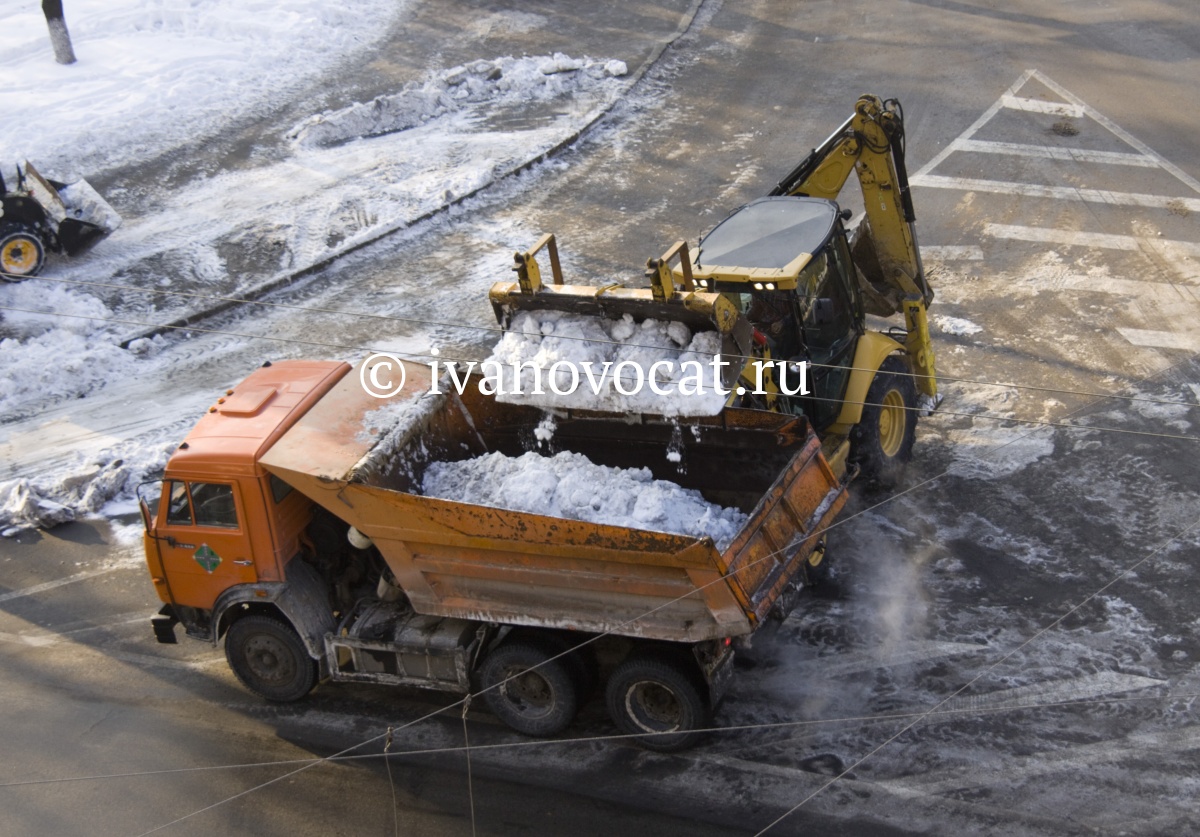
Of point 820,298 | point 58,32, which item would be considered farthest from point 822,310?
point 58,32

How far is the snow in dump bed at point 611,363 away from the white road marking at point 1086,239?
8.02 meters

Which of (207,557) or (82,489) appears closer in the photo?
(207,557)

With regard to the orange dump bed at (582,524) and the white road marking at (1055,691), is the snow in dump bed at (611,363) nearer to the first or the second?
the orange dump bed at (582,524)

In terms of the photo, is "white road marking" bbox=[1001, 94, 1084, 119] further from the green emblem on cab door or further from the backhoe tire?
the green emblem on cab door

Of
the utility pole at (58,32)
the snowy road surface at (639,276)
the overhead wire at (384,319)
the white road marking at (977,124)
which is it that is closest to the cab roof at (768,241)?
the overhead wire at (384,319)

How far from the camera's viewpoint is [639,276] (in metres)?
14.0

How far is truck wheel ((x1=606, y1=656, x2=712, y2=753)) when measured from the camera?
293 inches

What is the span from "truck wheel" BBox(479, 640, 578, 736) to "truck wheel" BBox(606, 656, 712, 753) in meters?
0.36

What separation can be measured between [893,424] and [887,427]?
105 mm

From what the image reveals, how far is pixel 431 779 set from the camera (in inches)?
312

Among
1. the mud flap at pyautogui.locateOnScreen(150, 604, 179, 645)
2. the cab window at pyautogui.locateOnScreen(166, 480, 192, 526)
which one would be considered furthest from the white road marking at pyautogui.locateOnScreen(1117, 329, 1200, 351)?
the mud flap at pyautogui.locateOnScreen(150, 604, 179, 645)

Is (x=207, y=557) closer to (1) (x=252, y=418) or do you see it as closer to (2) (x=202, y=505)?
(2) (x=202, y=505)

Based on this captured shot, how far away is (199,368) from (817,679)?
873 cm

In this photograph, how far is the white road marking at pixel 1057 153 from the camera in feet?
50.5
